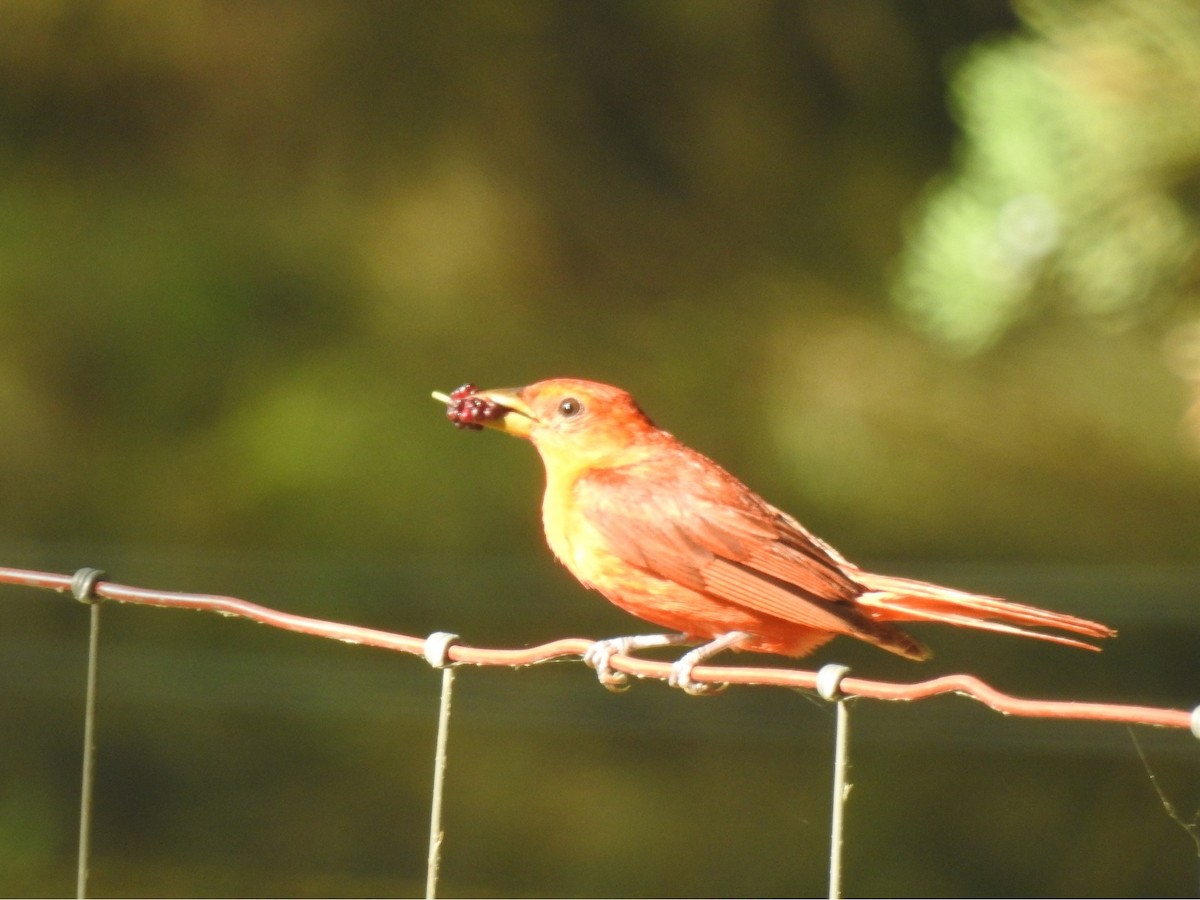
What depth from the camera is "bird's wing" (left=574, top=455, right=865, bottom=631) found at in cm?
203

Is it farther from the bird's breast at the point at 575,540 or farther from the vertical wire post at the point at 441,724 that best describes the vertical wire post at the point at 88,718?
the bird's breast at the point at 575,540

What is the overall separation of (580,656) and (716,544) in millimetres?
492

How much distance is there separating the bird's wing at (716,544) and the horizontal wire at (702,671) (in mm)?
439

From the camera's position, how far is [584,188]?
373 centimetres

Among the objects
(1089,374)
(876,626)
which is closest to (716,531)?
(876,626)

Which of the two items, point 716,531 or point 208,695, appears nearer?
point 716,531

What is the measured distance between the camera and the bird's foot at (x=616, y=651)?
1.74 meters

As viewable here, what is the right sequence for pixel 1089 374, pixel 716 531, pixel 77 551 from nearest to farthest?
pixel 716 531 → pixel 1089 374 → pixel 77 551

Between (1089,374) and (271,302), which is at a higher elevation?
(271,302)

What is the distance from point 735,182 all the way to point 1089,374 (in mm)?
1028

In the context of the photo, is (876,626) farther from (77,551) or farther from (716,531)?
(77,551)

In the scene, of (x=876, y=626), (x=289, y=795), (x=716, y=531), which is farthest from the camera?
(x=289, y=795)

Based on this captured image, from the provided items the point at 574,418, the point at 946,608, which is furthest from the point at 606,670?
the point at 574,418

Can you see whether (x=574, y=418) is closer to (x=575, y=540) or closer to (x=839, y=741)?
(x=575, y=540)
